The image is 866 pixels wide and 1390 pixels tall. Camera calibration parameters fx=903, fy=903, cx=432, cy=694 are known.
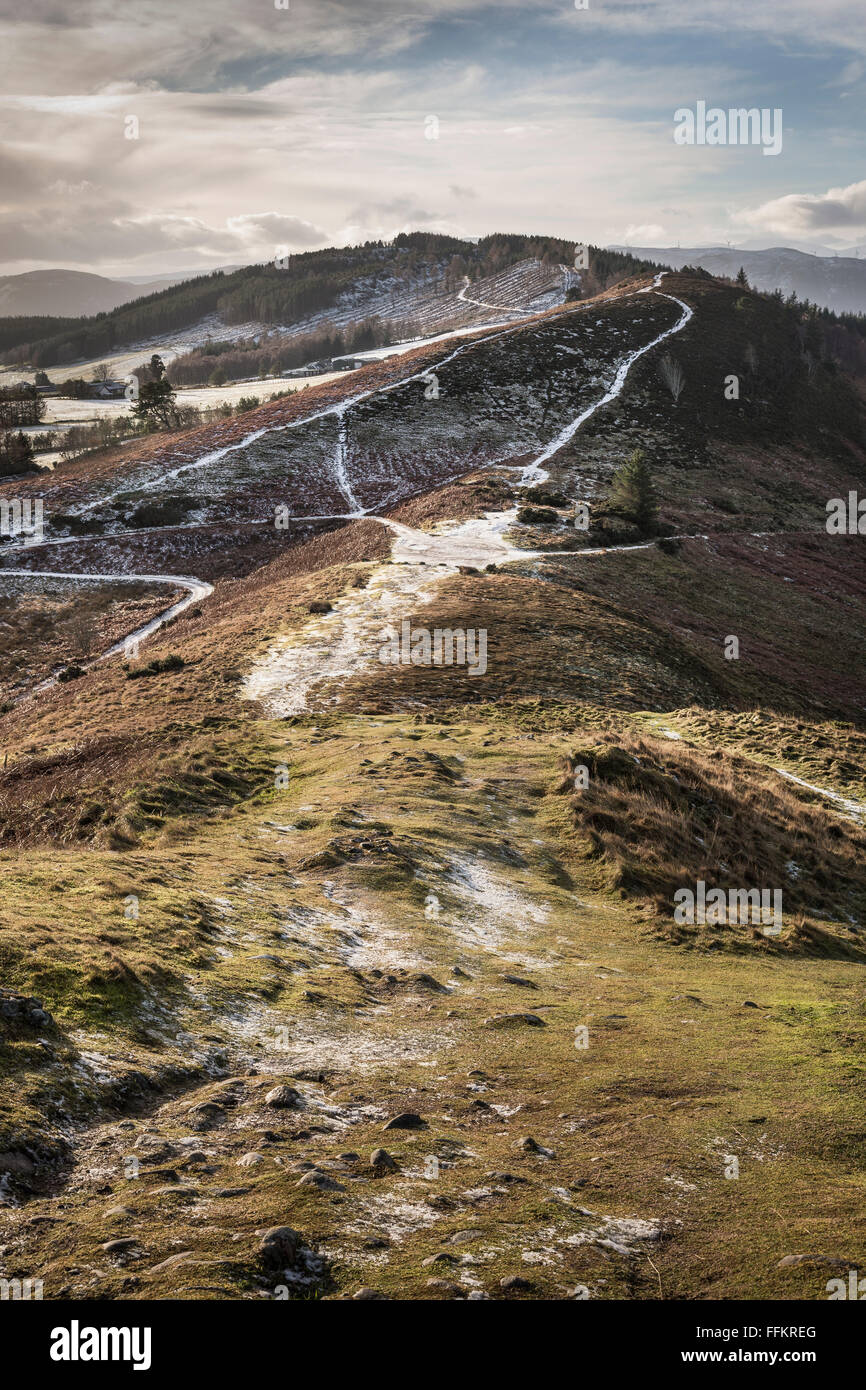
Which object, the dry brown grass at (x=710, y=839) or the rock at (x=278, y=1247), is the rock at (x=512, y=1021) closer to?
the rock at (x=278, y=1247)

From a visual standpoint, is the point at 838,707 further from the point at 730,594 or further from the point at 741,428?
the point at 741,428

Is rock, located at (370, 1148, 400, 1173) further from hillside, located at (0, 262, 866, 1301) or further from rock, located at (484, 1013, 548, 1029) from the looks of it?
rock, located at (484, 1013, 548, 1029)

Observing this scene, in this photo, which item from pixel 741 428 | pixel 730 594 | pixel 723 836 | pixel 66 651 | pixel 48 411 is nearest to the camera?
pixel 723 836

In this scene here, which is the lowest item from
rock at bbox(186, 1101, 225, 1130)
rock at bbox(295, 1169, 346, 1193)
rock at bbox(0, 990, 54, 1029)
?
rock at bbox(186, 1101, 225, 1130)

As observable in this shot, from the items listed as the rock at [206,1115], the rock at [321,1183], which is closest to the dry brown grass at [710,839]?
the rock at [206,1115]

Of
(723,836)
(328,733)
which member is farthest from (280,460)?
(723,836)

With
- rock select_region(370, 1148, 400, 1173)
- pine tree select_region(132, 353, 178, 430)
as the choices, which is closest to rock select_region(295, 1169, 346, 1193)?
rock select_region(370, 1148, 400, 1173)

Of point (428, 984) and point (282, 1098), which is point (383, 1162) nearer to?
point (282, 1098)
